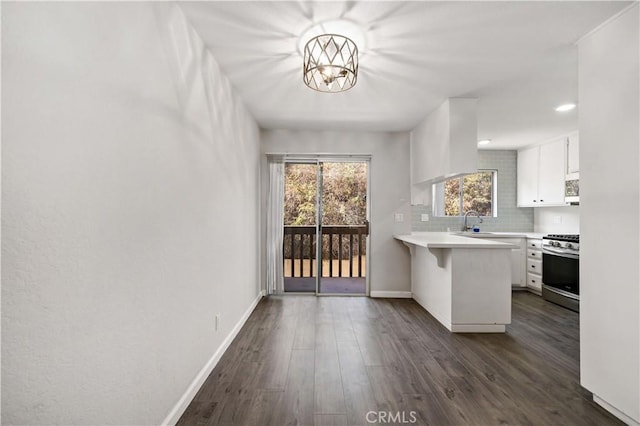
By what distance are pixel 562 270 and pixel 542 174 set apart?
163 centimetres

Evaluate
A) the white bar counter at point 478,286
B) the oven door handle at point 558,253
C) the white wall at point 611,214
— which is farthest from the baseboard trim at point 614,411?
the oven door handle at point 558,253

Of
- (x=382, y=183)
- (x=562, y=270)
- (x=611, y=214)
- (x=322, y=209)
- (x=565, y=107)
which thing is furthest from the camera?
(x=322, y=209)

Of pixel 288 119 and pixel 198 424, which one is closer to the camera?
pixel 198 424

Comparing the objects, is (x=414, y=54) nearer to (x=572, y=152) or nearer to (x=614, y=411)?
(x=614, y=411)

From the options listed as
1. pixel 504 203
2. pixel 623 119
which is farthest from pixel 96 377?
pixel 504 203

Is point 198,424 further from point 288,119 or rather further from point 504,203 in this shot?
point 504,203

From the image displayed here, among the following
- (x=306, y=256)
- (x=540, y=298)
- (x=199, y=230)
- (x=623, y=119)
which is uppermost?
(x=623, y=119)

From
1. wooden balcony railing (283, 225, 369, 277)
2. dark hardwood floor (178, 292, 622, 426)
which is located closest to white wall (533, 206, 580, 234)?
dark hardwood floor (178, 292, 622, 426)

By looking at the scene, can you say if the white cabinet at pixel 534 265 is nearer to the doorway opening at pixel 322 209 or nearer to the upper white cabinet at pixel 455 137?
the upper white cabinet at pixel 455 137

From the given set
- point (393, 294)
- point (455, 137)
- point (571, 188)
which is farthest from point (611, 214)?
point (571, 188)

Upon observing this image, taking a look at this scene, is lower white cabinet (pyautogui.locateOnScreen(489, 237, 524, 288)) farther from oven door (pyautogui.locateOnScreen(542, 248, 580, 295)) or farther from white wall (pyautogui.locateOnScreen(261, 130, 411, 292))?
white wall (pyautogui.locateOnScreen(261, 130, 411, 292))

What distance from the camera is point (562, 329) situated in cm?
325

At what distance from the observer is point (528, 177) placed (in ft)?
17.1

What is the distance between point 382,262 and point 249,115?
2.70 m
